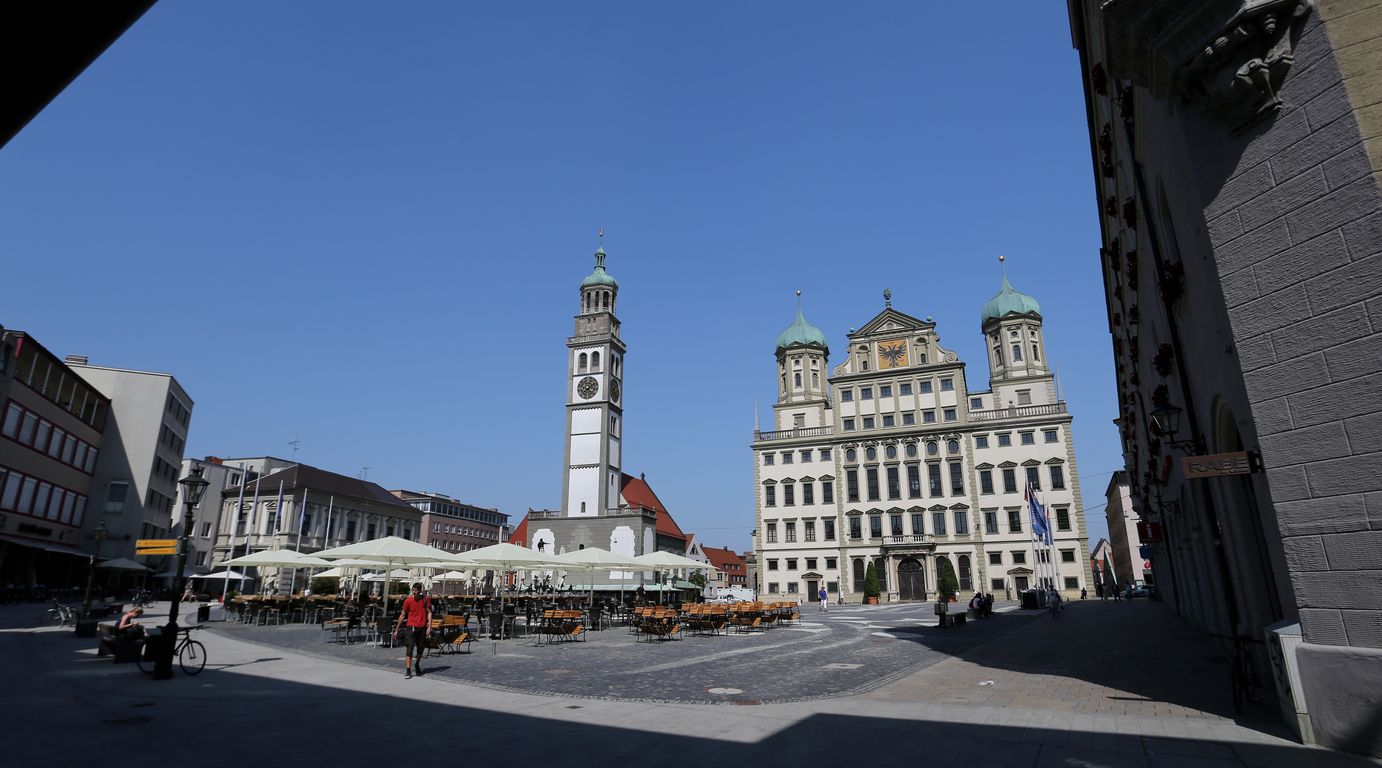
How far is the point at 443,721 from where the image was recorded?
29.1ft

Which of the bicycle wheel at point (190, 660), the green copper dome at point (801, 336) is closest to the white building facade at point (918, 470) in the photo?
the green copper dome at point (801, 336)

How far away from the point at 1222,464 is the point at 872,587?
56.1 meters

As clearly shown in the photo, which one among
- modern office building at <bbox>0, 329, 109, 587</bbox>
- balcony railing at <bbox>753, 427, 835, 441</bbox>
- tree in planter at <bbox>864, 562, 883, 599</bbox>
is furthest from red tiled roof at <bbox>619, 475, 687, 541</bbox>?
modern office building at <bbox>0, 329, 109, 587</bbox>

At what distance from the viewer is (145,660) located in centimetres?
1316

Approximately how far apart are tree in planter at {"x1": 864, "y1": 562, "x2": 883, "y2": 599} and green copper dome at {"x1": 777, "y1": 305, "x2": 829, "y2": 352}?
24362 millimetres

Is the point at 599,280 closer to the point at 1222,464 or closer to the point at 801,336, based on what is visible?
the point at 801,336

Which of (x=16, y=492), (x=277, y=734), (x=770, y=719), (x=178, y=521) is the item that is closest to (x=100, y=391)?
(x=16, y=492)

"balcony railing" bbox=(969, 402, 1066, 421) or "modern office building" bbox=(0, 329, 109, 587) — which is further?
"balcony railing" bbox=(969, 402, 1066, 421)

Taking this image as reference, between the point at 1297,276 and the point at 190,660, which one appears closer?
the point at 1297,276

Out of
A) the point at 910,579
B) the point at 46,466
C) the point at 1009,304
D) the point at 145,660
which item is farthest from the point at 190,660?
→ the point at 1009,304

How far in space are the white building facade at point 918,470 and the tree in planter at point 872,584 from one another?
3.88 feet

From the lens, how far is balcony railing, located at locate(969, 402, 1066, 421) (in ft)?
200

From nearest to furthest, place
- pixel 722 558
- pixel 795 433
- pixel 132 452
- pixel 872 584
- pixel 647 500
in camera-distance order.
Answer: pixel 132 452 < pixel 872 584 < pixel 795 433 < pixel 647 500 < pixel 722 558

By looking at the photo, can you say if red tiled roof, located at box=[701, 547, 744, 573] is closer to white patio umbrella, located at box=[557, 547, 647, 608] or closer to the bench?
white patio umbrella, located at box=[557, 547, 647, 608]
